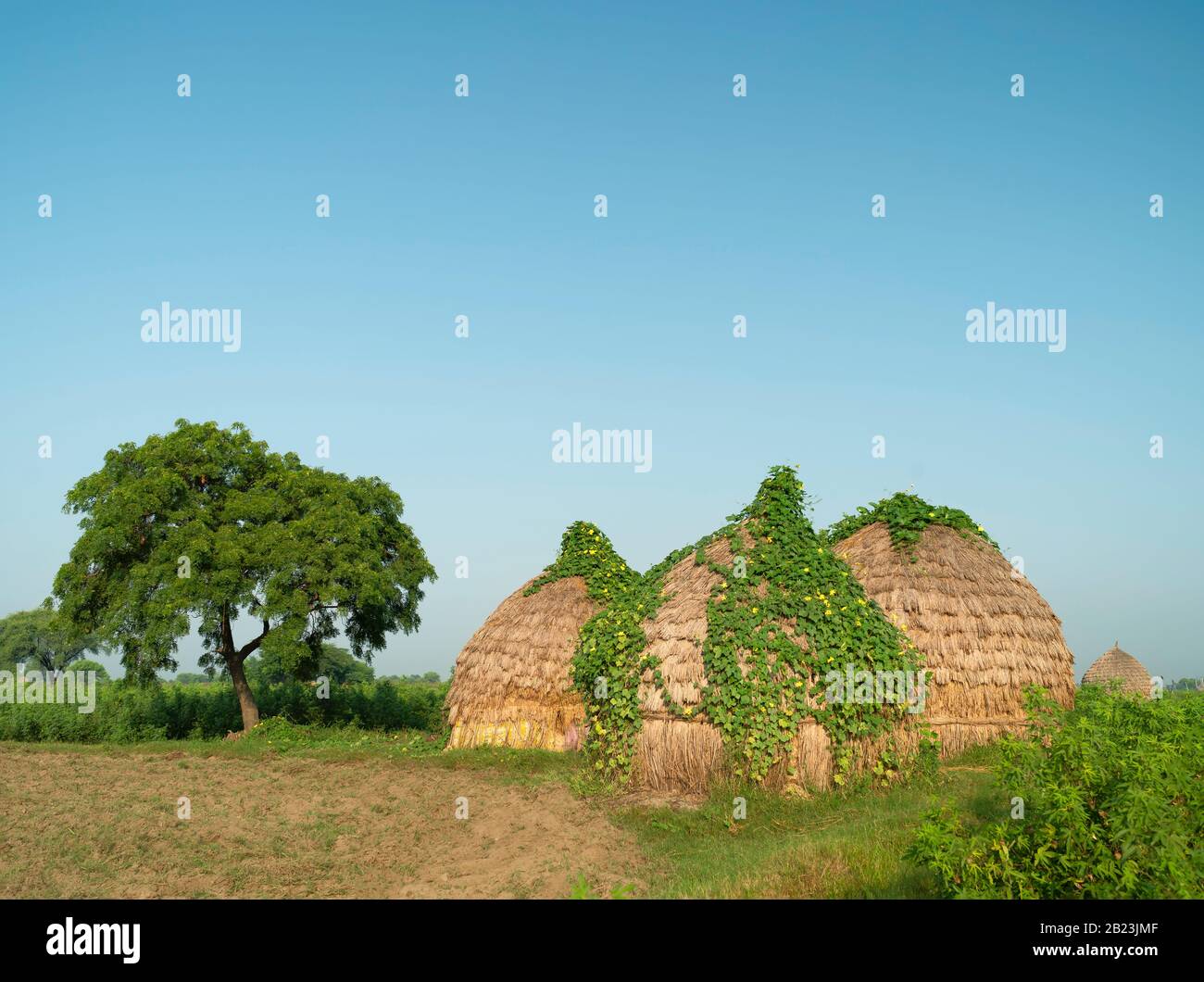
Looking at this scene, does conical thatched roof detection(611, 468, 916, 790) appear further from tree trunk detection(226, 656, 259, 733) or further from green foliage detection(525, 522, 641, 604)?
tree trunk detection(226, 656, 259, 733)

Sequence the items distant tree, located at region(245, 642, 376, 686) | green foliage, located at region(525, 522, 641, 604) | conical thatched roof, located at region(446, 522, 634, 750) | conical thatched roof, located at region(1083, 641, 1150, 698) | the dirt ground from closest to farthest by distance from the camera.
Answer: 1. the dirt ground
2. conical thatched roof, located at region(446, 522, 634, 750)
3. green foliage, located at region(525, 522, 641, 604)
4. distant tree, located at region(245, 642, 376, 686)
5. conical thatched roof, located at region(1083, 641, 1150, 698)

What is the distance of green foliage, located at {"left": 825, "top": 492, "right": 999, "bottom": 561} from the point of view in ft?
57.6

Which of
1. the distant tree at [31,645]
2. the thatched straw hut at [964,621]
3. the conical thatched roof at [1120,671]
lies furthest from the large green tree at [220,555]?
the distant tree at [31,645]

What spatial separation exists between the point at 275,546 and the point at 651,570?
9.85m

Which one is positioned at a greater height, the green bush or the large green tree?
the large green tree

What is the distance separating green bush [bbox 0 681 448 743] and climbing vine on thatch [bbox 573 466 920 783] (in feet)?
35.8

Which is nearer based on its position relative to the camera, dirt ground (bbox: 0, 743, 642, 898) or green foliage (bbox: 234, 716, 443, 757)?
dirt ground (bbox: 0, 743, 642, 898)

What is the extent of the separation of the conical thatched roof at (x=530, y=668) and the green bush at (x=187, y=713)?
4886mm

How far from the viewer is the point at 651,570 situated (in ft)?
57.3

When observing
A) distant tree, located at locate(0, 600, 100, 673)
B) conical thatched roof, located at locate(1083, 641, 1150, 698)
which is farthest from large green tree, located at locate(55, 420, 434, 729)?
distant tree, located at locate(0, 600, 100, 673)

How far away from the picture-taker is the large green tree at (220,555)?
2162 centimetres
